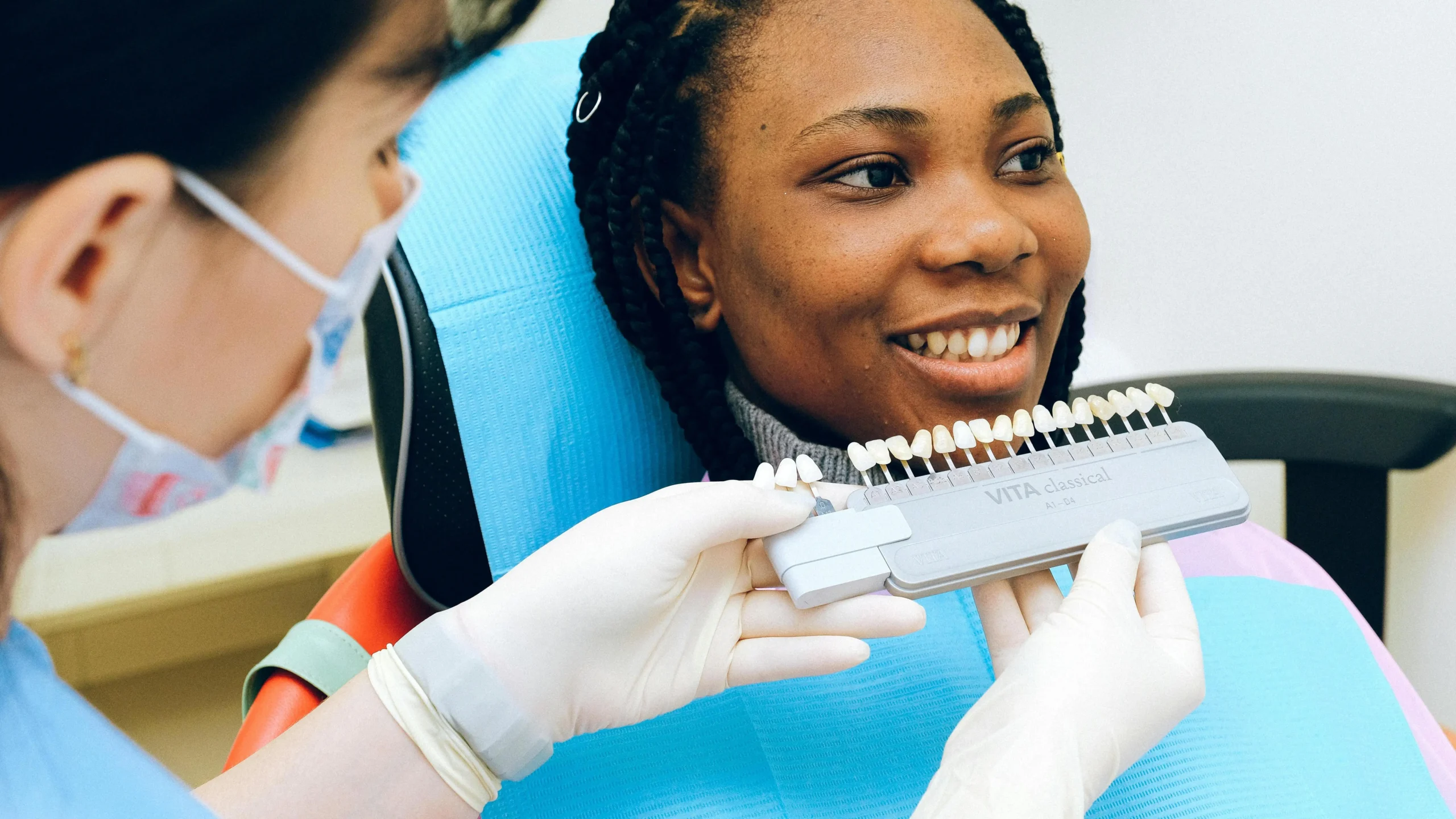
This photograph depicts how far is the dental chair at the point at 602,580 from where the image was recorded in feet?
3.02

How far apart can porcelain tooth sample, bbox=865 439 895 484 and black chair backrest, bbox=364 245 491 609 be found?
1.40ft

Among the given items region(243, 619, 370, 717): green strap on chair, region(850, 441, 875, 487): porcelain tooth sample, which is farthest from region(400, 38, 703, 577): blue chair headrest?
region(850, 441, 875, 487): porcelain tooth sample

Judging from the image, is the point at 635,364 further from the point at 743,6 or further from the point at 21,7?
the point at 21,7

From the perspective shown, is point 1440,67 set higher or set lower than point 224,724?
higher

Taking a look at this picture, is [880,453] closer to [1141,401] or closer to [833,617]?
[833,617]

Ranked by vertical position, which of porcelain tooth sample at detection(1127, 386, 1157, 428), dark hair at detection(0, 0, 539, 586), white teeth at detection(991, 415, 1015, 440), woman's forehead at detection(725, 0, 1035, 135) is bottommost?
white teeth at detection(991, 415, 1015, 440)

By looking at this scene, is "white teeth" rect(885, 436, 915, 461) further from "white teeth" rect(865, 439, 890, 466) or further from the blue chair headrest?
the blue chair headrest

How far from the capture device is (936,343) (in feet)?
3.21

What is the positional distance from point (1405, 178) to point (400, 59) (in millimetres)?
1490

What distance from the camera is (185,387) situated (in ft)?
1.92

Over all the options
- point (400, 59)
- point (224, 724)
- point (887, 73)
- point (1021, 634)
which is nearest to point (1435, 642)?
point (1021, 634)

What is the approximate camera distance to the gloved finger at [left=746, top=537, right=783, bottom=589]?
94 cm

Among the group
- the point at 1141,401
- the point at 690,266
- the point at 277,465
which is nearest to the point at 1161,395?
the point at 1141,401

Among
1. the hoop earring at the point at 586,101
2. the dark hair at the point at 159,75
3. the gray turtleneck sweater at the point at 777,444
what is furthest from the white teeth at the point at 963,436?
the dark hair at the point at 159,75
